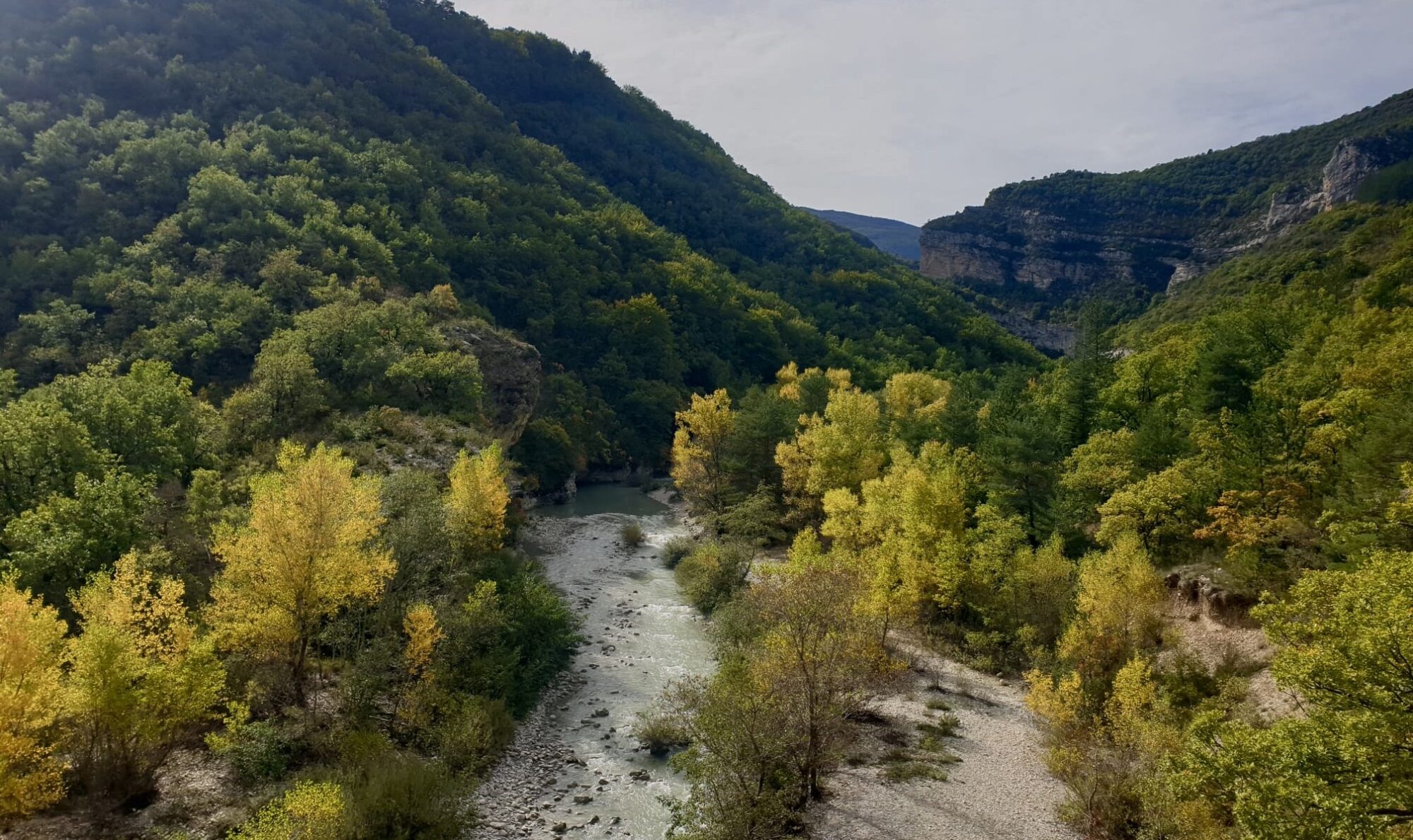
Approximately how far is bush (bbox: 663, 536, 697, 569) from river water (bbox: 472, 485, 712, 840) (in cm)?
74

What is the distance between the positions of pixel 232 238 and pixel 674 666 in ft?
164

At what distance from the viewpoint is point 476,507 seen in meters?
32.0

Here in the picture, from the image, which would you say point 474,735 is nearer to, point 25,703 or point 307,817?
point 307,817

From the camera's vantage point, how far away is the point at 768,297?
10256 centimetres

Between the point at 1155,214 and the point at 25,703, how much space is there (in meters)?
166

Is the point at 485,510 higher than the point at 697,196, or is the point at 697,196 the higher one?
the point at 697,196

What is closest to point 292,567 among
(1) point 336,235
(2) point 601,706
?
(2) point 601,706

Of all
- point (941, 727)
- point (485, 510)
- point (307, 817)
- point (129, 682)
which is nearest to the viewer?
point (129, 682)

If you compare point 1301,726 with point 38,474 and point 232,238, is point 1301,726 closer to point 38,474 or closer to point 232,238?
point 38,474

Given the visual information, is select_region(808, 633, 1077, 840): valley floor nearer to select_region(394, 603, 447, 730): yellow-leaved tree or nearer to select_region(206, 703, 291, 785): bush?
select_region(394, 603, 447, 730): yellow-leaved tree

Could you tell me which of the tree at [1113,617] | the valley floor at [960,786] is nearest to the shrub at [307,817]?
the valley floor at [960,786]

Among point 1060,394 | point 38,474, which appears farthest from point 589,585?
point 1060,394

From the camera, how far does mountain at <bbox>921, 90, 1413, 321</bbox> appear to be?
8419 cm

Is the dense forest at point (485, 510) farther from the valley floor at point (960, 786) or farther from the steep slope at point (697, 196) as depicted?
the steep slope at point (697, 196)
